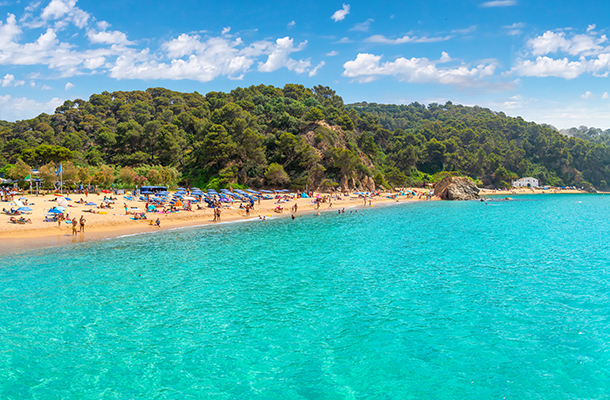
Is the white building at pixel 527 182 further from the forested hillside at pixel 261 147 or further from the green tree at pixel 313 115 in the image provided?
the green tree at pixel 313 115

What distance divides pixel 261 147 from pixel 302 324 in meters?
74.6

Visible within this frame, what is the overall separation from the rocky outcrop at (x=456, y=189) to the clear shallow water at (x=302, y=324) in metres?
67.8

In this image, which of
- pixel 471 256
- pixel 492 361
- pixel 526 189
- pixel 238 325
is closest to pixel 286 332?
pixel 238 325

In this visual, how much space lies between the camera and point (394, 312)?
16797 millimetres

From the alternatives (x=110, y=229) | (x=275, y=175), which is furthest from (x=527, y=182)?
(x=110, y=229)

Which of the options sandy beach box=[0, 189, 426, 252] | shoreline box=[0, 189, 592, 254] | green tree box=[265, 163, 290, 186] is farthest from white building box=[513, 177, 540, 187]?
shoreline box=[0, 189, 592, 254]

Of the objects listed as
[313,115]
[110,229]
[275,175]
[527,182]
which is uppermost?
[313,115]

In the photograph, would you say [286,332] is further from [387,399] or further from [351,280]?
[351,280]

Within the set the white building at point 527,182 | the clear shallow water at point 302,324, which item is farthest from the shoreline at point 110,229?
the white building at point 527,182

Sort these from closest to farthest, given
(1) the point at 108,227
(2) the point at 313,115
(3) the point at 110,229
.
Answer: (3) the point at 110,229, (1) the point at 108,227, (2) the point at 313,115

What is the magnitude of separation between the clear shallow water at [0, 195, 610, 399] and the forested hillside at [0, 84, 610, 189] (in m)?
49.0

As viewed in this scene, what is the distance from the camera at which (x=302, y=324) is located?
15336 millimetres

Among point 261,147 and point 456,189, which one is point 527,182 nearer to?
point 456,189

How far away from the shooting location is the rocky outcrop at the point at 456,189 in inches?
3696
